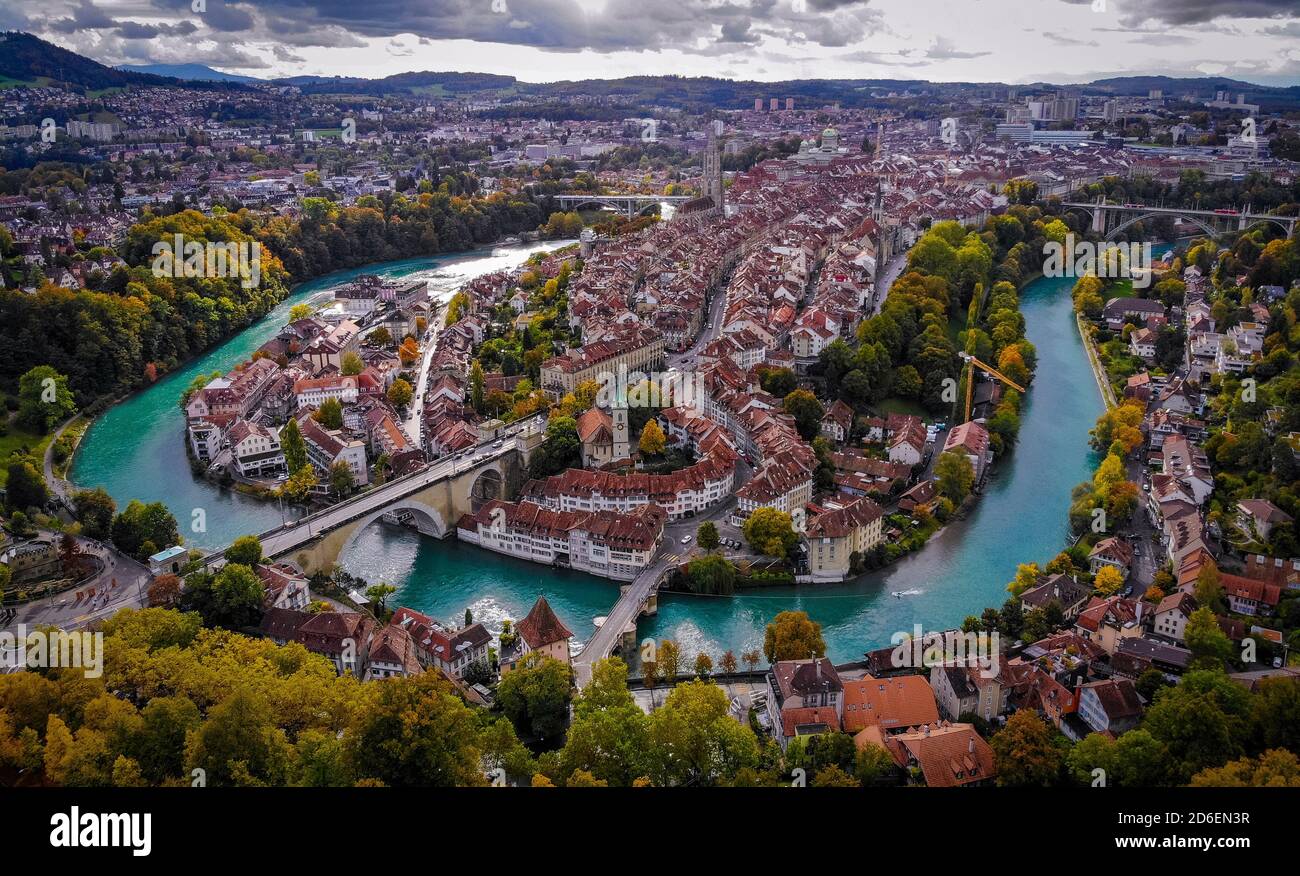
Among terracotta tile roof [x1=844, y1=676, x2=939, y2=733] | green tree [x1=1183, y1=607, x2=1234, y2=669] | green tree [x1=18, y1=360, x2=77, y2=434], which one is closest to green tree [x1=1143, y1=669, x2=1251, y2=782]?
green tree [x1=1183, y1=607, x2=1234, y2=669]

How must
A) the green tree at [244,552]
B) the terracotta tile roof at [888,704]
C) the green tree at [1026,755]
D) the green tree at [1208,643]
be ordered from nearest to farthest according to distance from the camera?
the green tree at [1026,755], the terracotta tile roof at [888,704], the green tree at [1208,643], the green tree at [244,552]

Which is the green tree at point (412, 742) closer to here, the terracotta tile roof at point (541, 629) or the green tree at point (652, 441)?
the terracotta tile roof at point (541, 629)

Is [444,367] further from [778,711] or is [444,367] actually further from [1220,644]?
[1220,644]

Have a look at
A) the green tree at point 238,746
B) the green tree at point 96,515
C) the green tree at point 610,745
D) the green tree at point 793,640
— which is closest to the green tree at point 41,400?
the green tree at point 96,515

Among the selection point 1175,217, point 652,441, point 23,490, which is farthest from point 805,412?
point 1175,217

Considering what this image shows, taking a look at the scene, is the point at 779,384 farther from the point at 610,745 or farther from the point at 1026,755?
the point at 610,745

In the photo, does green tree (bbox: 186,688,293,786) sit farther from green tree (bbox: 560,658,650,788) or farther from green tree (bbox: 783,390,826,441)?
green tree (bbox: 783,390,826,441)
